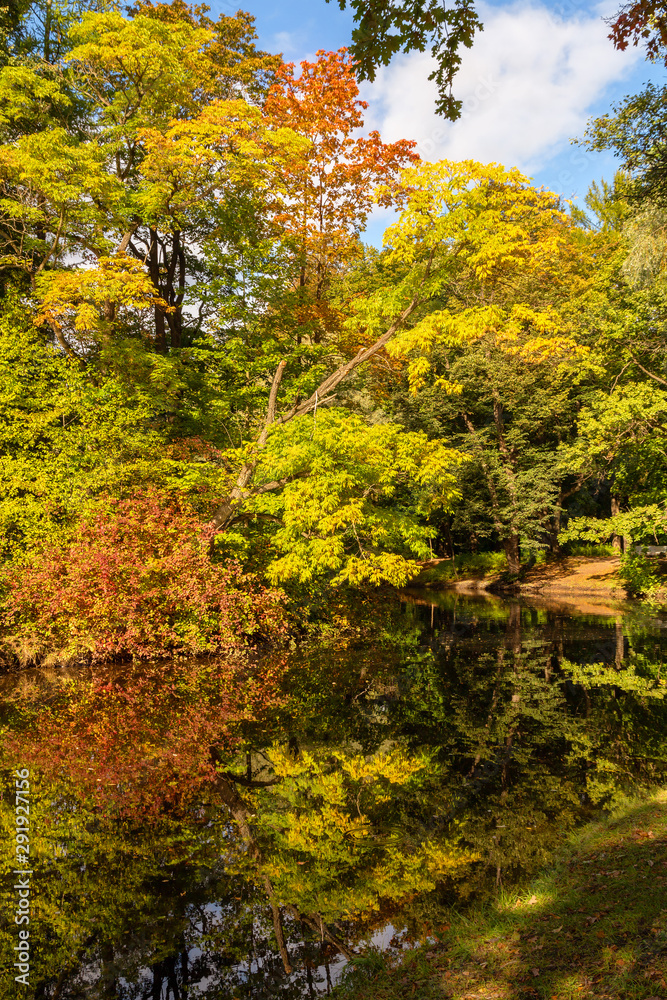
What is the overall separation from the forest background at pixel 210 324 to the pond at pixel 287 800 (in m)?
2.63

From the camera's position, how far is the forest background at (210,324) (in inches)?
578

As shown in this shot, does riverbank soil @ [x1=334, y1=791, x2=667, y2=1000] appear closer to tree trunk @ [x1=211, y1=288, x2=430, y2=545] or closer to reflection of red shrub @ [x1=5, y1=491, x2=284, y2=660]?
reflection of red shrub @ [x1=5, y1=491, x2=284, y2=660]

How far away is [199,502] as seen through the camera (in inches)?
671

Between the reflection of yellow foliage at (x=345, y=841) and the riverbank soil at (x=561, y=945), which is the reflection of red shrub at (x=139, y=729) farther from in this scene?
the riverbank soil at (x=561, y=945)

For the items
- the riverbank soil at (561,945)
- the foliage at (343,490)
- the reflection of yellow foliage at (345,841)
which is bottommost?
the reflection of yellow foliage at (345,841)

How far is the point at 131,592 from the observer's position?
1430cm

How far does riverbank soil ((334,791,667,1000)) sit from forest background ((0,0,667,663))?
969 cm

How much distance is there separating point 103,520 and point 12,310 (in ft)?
22.0

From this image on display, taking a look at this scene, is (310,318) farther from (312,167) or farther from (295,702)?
(295,702)

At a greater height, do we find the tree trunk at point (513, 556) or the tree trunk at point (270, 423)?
the tree trunk at point (270, 423)

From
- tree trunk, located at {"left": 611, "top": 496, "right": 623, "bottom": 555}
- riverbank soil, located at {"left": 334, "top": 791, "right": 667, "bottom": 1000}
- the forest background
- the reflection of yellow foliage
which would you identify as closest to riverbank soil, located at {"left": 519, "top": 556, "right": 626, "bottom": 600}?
tree trunk, located at {"left": 611, "top": 496, "right": 623, "bottom": 555}

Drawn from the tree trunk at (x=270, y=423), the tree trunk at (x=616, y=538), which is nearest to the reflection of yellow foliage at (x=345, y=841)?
the tree trunk at (x=270, y=423)

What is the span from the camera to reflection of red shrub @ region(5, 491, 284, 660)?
549 inches

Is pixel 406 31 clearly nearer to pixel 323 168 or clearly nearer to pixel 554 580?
pixel 323 168
